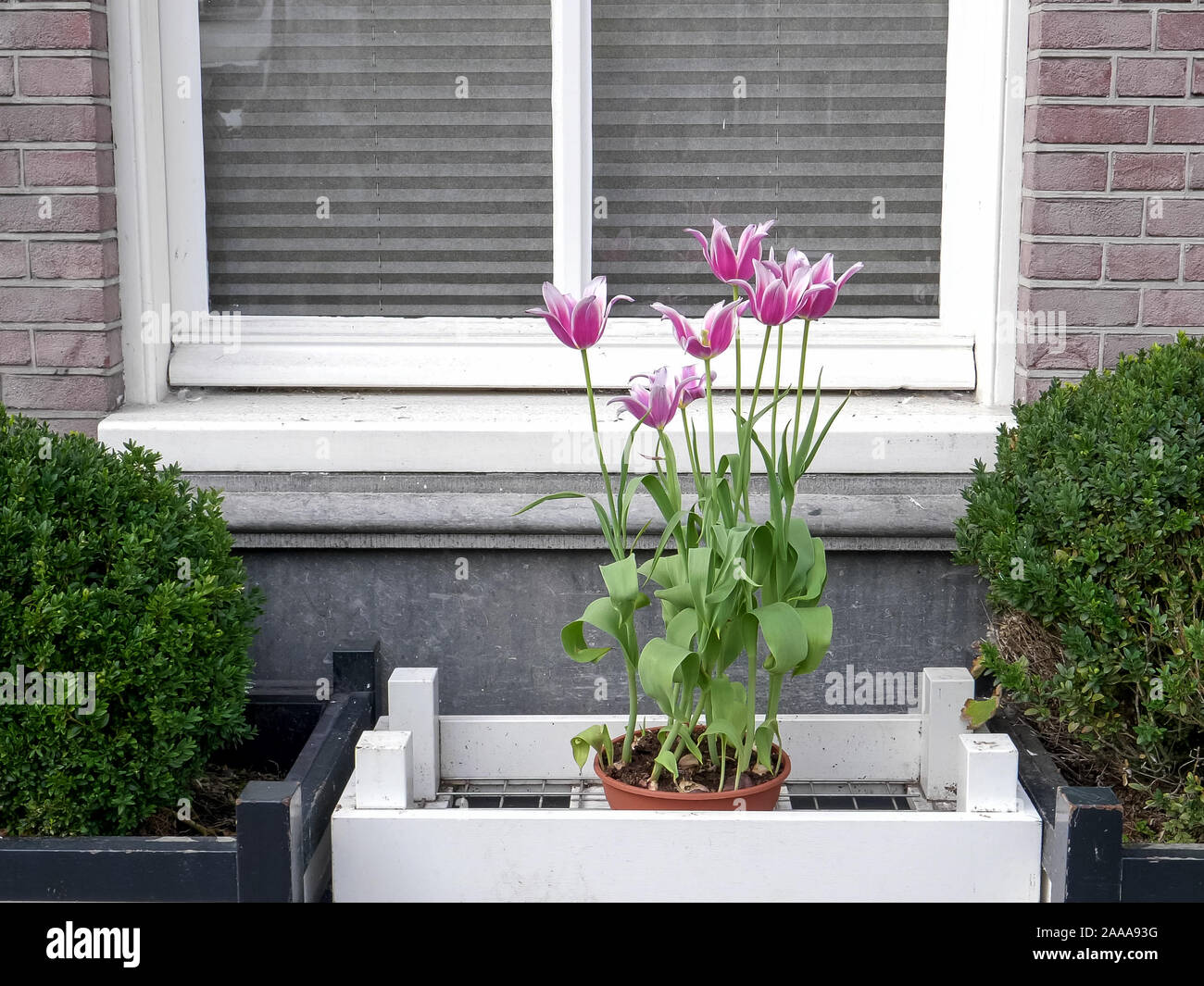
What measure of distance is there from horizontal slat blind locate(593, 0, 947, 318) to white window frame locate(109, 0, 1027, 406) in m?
0.05

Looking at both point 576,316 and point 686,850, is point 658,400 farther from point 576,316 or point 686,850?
point 686,850

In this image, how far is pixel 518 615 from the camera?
10.4ft

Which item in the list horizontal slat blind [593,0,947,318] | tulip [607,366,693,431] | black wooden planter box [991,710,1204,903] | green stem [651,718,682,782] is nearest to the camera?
black wooden planter box [991,710,1204,903]

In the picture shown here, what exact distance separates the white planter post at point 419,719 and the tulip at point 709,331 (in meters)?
0.90

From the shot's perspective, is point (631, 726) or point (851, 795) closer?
point (631, 726)

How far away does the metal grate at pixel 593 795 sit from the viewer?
2.65 metres

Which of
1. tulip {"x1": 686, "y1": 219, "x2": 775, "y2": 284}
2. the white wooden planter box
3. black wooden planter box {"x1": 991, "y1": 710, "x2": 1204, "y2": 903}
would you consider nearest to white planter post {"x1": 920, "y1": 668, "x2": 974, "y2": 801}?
the white wooden planter box

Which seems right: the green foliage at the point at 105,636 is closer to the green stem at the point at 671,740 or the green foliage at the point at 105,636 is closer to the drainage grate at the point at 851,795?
the green stem at the point at 671,740

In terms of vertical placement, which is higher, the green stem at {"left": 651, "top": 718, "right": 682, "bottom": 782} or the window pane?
the window pane

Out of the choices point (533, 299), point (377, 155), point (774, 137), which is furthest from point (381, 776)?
point (774, 137)

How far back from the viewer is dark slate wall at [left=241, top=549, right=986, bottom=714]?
3133 millimetres

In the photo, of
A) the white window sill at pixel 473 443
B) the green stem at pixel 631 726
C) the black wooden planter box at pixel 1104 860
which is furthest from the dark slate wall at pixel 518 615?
the black wooden planter box at pixel 1104 860

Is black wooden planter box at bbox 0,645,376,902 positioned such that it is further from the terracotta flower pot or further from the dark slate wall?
the dark slate wall

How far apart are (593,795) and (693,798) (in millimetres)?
438
